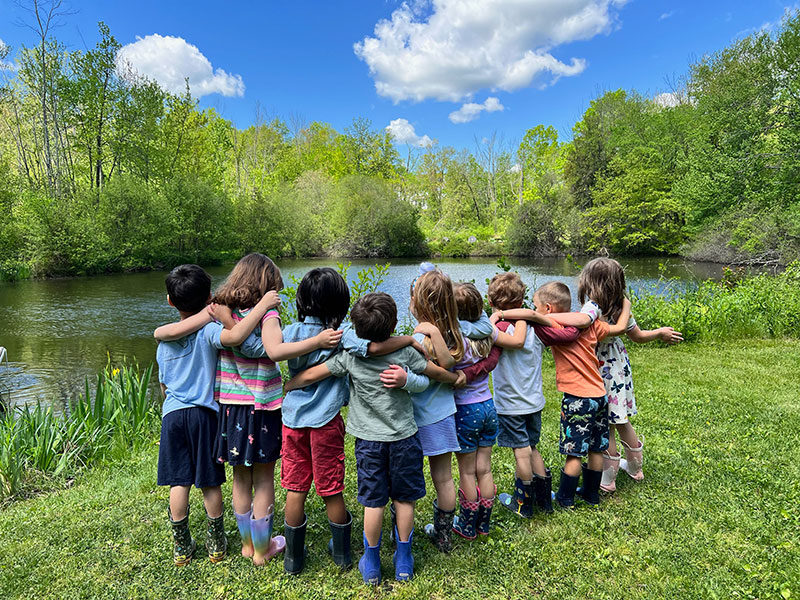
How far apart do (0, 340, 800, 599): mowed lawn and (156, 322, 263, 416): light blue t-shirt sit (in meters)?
0.91

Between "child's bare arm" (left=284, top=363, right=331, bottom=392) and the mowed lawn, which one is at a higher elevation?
"child's bare arm" (left=284, top=363, right=331, bottom=392)

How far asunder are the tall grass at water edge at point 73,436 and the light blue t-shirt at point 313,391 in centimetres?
321

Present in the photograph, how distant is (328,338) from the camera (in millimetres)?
2207

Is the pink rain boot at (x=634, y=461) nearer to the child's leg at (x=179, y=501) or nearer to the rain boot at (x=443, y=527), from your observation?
the rain boot at (x=443, y=527)

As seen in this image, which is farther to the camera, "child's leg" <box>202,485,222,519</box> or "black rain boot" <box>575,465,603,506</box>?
"black rain boot" <box>575,465,603,506</box>

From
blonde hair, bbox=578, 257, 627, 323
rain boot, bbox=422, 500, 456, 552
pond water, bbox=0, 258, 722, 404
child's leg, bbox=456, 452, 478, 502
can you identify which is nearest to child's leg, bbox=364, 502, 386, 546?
rain boot, bbox=422, 500, 456, 552

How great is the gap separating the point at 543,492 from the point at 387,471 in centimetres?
117

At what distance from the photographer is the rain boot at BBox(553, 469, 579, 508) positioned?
9.35 feet

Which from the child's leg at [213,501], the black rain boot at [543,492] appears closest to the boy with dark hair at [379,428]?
the child's leg at [213,501]

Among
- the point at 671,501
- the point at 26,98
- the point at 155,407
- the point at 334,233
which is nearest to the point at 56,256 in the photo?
the point at 26,98

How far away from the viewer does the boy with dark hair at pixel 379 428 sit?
222cm

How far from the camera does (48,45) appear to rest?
25062 mm

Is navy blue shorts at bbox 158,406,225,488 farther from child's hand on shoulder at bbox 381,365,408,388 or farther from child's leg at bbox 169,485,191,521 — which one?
child's hand on shoulder at bbox 381,365,408,388

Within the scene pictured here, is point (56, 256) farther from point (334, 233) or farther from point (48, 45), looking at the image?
point (334, 233)
